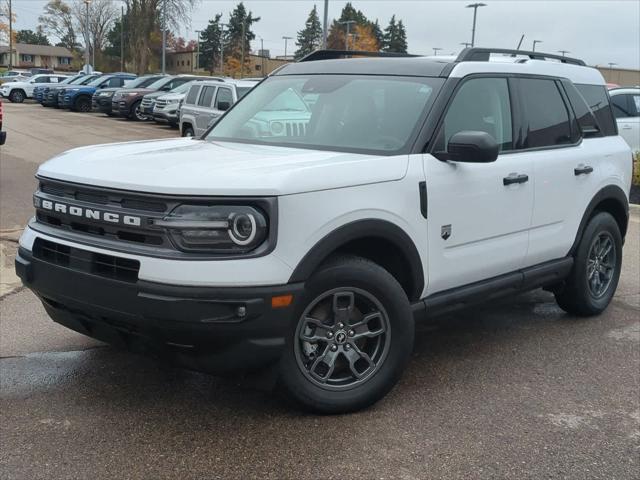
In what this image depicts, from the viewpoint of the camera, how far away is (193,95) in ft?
59.3

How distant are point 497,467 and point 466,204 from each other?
155 centimetres

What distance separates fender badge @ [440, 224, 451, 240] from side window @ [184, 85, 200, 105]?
573 inches

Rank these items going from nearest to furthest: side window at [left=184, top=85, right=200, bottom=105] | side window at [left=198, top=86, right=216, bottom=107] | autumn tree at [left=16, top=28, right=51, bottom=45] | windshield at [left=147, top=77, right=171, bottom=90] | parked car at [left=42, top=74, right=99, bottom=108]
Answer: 1. side window at [left=198, top=86, right=216, bottom=107]
2. side window at [left=184, top=85, right=200, bottom=105]
3. windshield at [left=147, top=77, right=171, bottom=90]
4. parked car at [left=42, top=74, right=99, bottom=108]
5. autumn tree at [left=16, top=28, right=51, bottom=45]

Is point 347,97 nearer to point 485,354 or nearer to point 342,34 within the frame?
point 485,354

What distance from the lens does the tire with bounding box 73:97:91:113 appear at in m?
31.9

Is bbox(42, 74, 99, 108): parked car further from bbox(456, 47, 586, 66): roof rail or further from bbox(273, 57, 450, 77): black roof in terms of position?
bbox(456, 47, 586, 66): roof rail

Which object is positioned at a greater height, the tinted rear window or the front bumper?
the tinted rear window

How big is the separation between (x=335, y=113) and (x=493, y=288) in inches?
58.3

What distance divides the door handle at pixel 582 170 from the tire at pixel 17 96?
39.3 metres

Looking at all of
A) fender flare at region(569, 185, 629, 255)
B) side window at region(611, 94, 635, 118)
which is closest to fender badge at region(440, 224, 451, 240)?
fender flare at region(569, 185, 629, 255)

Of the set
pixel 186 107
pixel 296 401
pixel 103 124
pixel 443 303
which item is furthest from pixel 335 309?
pixel 103 124

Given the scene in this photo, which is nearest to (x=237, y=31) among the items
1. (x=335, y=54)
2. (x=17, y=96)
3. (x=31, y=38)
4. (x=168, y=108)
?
(x=31, y=38)

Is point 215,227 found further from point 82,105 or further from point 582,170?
point 82,105

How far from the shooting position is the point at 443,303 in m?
4.30
